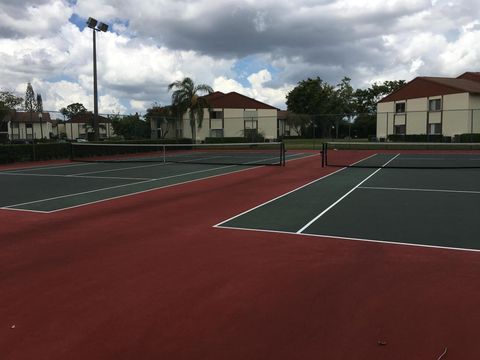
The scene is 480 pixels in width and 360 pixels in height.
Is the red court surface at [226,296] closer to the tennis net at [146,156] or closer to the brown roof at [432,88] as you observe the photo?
the tennis net at [146,156]

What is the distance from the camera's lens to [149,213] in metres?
10.2

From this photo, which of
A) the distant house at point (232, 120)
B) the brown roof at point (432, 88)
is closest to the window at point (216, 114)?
the distant house at point (232, 120)

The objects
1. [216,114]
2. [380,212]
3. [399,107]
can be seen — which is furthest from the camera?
[399,107]

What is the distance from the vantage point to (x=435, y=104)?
5362 cm

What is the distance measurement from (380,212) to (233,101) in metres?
50.5

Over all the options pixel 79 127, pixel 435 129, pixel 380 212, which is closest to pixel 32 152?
pixel 79 127

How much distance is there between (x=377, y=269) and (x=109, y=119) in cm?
3544

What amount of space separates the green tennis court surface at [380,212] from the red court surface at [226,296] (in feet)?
2.24

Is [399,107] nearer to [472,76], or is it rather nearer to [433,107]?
[433,107]

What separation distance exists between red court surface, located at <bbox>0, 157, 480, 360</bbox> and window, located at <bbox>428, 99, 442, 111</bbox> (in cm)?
5103

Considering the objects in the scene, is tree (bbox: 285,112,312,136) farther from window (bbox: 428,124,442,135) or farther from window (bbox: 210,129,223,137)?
window (bbox: 428,124,442,135)

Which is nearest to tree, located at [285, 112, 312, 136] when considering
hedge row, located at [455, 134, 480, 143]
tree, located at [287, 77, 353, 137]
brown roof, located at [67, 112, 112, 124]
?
tree, located at [287, 77, 353, 137]

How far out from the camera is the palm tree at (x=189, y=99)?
4969 centimetres

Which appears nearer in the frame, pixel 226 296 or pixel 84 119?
pixel 226 296
